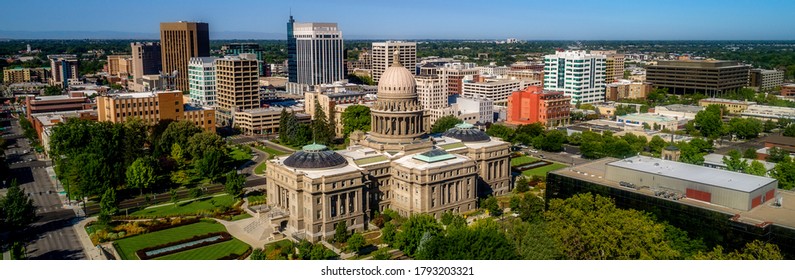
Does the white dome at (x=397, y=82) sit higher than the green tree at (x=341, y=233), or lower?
higher

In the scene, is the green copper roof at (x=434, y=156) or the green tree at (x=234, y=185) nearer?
the green copper roof at (x=434, y=156)

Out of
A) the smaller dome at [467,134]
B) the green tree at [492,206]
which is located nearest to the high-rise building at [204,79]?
the smaller dome at [467,134]

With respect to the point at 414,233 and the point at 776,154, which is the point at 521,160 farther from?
the point at 414,233

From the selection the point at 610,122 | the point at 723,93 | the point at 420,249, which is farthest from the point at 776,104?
the point at 420,249

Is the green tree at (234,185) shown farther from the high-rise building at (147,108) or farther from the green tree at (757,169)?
the green tree at (757,169)

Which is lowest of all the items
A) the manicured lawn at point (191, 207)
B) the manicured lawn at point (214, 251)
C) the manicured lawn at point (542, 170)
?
the manicured lawn at point (214, 251)
